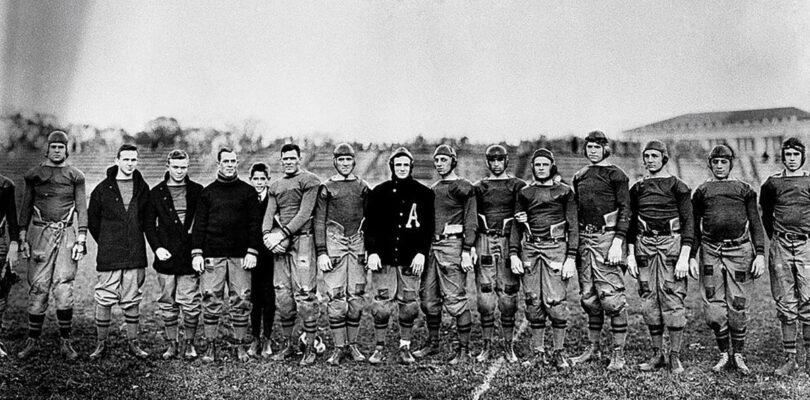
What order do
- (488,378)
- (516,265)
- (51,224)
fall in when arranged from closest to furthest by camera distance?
(488,378)
(516,265)
(51,224)

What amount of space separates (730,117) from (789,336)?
63.2 inches

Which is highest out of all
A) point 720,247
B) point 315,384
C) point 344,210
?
point 344,210

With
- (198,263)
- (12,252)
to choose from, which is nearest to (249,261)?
(198,263)

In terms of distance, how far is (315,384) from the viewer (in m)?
3.61

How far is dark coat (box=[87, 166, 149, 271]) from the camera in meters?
4.04

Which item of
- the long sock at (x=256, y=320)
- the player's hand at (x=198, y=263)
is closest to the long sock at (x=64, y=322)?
the player's hand at (x=198, y=263)

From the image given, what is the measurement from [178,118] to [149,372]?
6.58 feet

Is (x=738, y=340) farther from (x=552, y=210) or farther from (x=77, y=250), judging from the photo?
(x=77, y=250)

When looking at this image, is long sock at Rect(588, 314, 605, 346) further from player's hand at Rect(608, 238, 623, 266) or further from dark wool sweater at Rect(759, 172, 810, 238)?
dark wool sweater at Rect(759, 172, 810, 238)

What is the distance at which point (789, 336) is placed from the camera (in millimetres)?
3744

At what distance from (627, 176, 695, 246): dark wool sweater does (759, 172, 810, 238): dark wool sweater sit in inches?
21.1

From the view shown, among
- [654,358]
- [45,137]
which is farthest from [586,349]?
[45,137]

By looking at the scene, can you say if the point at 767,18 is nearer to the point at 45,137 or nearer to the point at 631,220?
the point at 631,220

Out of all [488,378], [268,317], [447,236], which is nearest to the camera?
[488,378]
